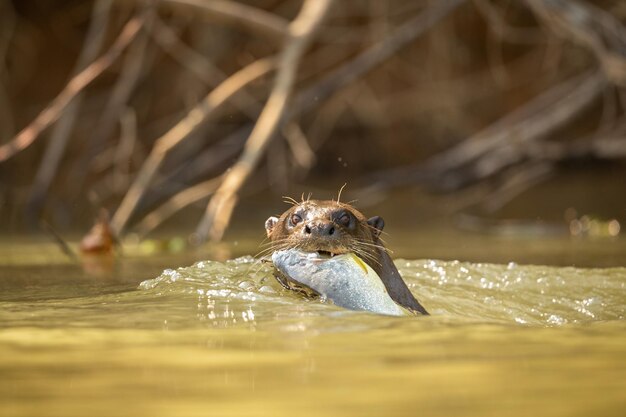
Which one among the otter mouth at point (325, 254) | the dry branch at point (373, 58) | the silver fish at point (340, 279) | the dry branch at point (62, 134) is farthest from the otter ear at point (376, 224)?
the dry branch at point (62, 134)

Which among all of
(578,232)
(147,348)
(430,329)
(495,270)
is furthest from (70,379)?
(578,232)

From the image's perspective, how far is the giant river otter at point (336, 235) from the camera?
114 inches

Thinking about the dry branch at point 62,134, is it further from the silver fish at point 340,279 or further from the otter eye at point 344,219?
the silver fish at point 340,279

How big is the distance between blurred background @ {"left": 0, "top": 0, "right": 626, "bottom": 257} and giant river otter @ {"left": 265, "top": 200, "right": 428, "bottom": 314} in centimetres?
210

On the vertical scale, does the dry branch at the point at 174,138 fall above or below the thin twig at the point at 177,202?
above

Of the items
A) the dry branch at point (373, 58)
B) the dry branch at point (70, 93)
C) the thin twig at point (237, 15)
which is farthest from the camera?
the dry branch at point (373, 58)

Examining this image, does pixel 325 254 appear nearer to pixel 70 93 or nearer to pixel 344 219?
pixel 344 219

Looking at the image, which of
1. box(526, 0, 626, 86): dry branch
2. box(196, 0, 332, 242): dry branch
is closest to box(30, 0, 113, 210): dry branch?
box(196, 0, 332, 242): dry branch

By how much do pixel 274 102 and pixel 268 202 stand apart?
2.45 meters

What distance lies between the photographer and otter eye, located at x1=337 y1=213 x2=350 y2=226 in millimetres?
3029

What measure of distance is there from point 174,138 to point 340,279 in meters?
2.96

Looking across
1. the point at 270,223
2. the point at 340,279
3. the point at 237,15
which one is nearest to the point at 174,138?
the point at 237,15

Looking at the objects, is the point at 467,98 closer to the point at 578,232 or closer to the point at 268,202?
the point at 268,202

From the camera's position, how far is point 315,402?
4.95 ft
